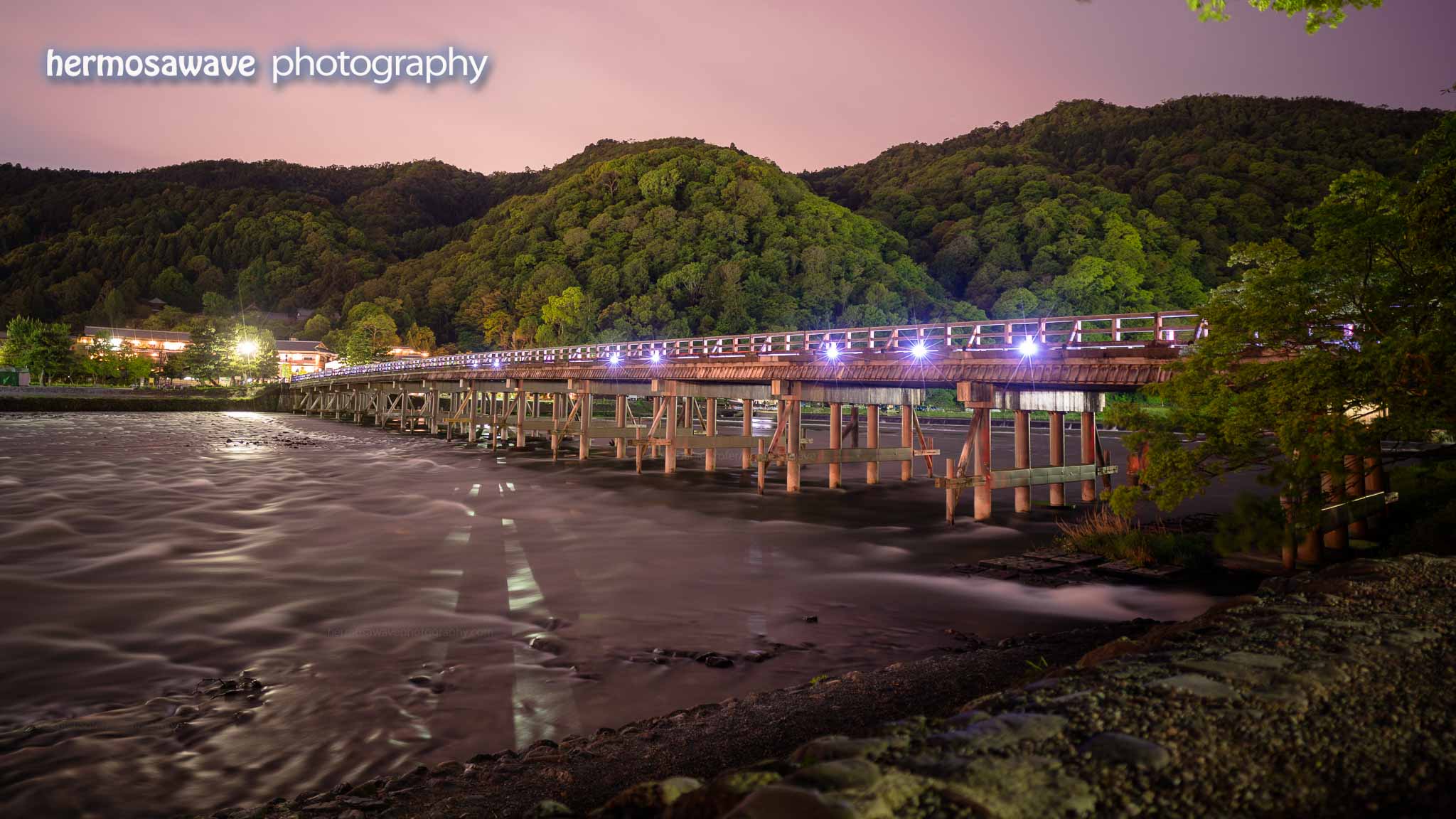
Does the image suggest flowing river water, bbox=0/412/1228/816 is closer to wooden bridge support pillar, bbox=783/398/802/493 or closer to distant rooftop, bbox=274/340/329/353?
wooden bridge support pillar, bbox=783/398/802/493

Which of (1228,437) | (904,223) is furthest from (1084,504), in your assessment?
(904,223)

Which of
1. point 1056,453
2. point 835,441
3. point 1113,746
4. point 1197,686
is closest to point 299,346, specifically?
point 835,441

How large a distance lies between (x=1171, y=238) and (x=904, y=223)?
35725mm

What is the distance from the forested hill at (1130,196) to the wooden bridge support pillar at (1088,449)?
60.5 m

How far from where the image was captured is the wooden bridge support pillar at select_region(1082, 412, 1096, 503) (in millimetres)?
21312

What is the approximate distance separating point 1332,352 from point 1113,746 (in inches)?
327

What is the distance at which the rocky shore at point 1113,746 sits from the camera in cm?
328

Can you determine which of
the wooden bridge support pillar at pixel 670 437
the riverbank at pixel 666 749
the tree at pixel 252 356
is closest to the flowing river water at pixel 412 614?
the riverbank at pixel 666 749

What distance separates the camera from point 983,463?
1859 cm

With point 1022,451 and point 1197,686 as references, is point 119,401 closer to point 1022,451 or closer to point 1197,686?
point 1022,451

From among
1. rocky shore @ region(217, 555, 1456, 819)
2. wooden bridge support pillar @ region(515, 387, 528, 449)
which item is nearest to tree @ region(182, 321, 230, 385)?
wooden bridge support pillar @ region(515, 387, 528, 449)

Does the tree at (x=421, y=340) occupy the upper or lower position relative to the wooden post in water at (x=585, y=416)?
→ upper

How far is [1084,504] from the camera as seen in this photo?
22406 mm

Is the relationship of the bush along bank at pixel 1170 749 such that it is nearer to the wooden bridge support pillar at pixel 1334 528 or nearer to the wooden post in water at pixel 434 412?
the wooden bridge support pillar at pixel 1334 528
